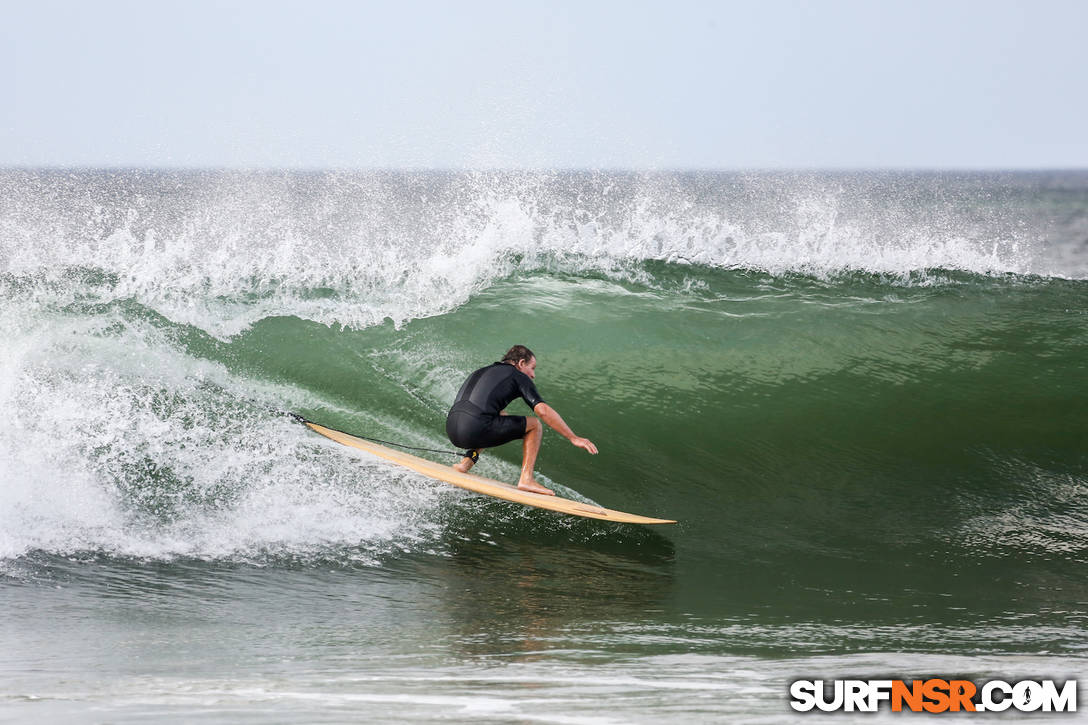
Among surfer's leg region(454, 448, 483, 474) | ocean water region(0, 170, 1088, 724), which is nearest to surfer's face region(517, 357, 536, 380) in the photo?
surfer's leg region(454, 448, 483, 474)

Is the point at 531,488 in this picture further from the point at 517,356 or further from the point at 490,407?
the point at 517,356

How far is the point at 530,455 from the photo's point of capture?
19.3 ft

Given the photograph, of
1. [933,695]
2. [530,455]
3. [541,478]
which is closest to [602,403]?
[541,478]

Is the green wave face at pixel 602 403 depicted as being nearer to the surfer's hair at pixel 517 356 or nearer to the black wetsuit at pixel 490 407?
the black wetsuit at pixel 490 407

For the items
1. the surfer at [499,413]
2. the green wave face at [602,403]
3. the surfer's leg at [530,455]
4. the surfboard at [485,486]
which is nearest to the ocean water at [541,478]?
the green wave face at [602,403]

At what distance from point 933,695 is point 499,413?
327 centimetres

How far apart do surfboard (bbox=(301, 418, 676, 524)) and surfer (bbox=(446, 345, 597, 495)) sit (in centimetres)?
9

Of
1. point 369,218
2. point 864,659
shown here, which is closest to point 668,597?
point 864,659

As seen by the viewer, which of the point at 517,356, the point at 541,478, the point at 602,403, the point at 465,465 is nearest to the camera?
the point at 517,356

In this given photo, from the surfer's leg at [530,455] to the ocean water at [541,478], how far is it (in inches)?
10.3

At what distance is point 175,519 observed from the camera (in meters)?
5.60

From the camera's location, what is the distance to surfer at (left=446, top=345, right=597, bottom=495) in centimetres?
580

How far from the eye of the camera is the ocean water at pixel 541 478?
356 centimetres

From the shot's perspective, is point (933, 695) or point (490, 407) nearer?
point (933, 695)
